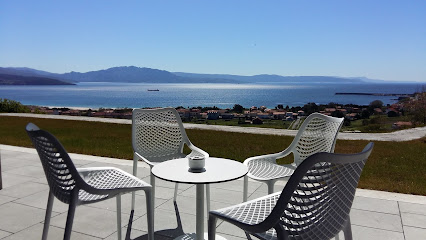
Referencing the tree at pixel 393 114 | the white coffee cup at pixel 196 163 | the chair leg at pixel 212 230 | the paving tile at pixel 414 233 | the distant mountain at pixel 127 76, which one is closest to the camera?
the chair leg at pixel 212 230

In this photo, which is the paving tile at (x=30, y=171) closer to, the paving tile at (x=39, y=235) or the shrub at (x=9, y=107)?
the paving tile at (x=39, y=235)

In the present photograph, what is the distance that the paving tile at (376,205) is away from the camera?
296 centimetres

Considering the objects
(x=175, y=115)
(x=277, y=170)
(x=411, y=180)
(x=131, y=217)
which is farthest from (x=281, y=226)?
(x=411, y=180)

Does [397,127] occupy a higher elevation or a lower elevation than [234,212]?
lower

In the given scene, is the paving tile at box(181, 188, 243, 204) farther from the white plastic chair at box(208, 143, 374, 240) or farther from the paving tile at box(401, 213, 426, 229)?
the white plastic chair at box(208, 143, 374, 240)

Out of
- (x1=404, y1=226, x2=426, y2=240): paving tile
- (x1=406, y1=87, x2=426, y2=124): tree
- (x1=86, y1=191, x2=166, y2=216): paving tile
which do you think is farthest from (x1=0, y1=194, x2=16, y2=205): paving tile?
(x1=406, y1=87, x2=426, y2=124): tree

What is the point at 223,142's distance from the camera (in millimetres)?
7676

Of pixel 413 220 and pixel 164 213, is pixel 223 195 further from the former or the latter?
pixel 413 220

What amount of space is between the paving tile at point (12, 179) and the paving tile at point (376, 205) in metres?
3.46

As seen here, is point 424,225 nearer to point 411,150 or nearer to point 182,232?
point 182,232

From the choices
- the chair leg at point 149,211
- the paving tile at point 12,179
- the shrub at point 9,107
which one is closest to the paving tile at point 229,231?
the chair leg at point 149,211

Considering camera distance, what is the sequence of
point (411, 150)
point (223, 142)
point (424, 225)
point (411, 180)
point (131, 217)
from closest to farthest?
point (424, 225) < point (131, 217) < point (411, 180) < point (411, 150) < point (223, 142)

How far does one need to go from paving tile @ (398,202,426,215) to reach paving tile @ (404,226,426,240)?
1.33 ft

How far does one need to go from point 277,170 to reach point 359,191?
4.59 ft
